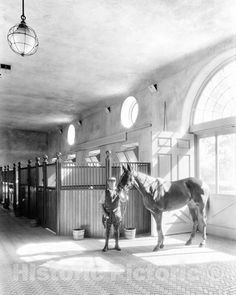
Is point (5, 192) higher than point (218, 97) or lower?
lower

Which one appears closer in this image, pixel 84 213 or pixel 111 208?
pixel 111 208

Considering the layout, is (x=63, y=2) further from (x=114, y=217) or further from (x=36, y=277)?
(x=36, y=277)

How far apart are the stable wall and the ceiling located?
8.44m

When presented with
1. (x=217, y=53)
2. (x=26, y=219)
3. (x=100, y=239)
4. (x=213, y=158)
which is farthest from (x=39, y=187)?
(x=217, y=53)

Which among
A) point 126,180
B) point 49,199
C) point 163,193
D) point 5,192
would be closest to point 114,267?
point 126,180

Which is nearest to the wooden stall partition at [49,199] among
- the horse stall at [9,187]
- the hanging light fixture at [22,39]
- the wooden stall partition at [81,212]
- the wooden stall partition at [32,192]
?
the wooden stall partition at [81,212]

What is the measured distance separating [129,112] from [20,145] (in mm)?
10032

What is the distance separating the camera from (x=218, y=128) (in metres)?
7.06

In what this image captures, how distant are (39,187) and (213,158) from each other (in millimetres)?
4864

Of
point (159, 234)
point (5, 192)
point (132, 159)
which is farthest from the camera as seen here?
point (5, 192)

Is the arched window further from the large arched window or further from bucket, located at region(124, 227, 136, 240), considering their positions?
bucket, located at region(124, 227, 136, 240)

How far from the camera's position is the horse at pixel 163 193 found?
225 inches

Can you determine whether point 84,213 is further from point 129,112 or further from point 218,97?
point 129,112

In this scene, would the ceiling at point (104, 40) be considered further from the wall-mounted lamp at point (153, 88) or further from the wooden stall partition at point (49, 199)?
the wooden stall partition at point (49, 199)
